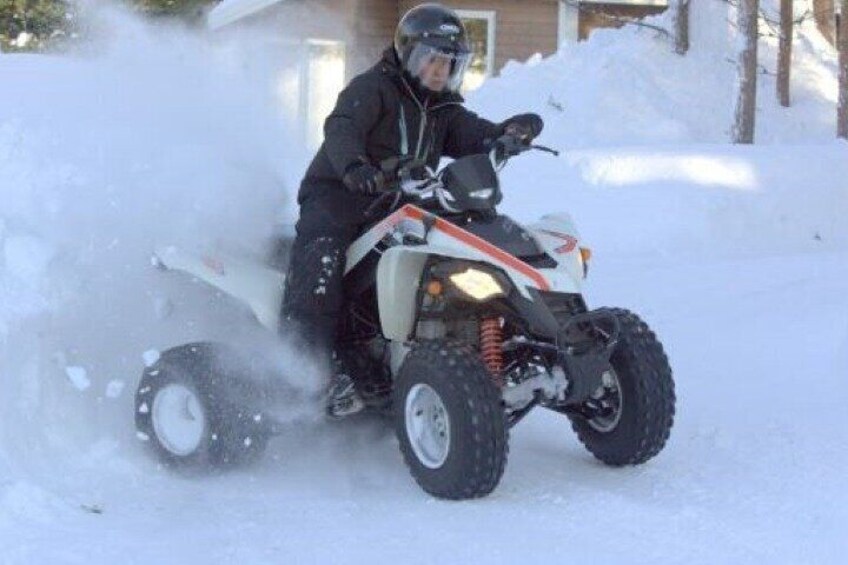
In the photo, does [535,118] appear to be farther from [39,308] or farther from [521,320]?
[39,308]

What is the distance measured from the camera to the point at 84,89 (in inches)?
319

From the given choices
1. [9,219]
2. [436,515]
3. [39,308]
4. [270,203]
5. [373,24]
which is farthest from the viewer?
[373,24]

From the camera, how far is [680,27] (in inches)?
820

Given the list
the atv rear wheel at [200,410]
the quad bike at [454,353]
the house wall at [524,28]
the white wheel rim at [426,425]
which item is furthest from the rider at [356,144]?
the house wall at [524,28]

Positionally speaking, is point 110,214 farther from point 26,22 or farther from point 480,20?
point 26,22

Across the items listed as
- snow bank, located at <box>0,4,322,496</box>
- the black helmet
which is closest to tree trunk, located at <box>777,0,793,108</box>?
snow bank, located at <box>0,4,322,496</box>

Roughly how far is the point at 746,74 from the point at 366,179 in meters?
12.0

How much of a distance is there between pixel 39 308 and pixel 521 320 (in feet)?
7.14

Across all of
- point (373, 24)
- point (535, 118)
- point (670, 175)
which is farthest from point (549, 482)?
point (373, 24)

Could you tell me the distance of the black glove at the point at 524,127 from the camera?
6238 millimetres

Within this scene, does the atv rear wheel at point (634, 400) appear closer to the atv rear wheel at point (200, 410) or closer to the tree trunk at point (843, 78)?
the atv rear wheel at point (200, 410)

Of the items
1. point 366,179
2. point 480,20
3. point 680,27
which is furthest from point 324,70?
point 366,179

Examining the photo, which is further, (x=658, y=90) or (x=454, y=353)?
(x=658, y=90)

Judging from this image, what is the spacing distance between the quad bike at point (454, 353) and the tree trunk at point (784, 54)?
1510cm
